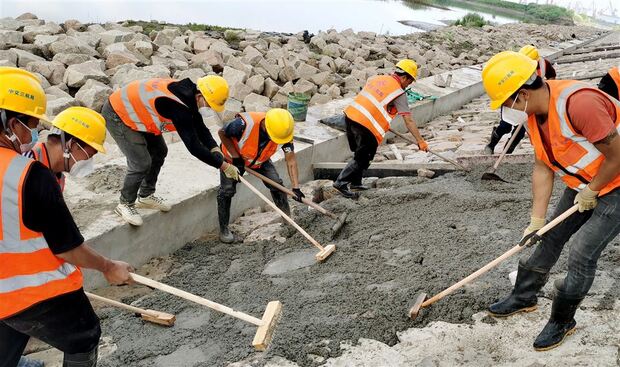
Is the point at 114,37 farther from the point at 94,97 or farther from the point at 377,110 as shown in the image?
the point at 377,110

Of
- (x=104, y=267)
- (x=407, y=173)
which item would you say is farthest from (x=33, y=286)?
(x=407, y=173)

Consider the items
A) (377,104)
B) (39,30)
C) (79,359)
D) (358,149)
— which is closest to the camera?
(79,359)

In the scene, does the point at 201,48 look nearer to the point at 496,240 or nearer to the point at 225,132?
the point at 225,132

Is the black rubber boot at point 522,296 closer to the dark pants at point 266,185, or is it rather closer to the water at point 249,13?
the dark pants at point 266,185

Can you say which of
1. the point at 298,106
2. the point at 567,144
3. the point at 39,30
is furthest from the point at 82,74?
the point at 567,144

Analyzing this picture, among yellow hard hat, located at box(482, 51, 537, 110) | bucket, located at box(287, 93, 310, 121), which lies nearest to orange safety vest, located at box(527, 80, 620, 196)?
yellow hard hat, located at box(482, 51, 537, 110)

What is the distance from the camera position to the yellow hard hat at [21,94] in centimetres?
223

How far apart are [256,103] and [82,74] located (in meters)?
2.59

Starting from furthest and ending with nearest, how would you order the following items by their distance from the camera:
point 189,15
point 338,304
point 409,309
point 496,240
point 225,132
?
1. point 189,15
2. point 225,132
3. point 496,240
4. point 338,304
5. point 409,309

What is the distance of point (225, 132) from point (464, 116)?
666cm

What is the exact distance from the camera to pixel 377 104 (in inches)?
226

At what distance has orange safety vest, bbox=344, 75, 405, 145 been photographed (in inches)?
225

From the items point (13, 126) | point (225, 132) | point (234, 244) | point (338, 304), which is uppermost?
point (13, 126)

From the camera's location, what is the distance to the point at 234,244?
518 centimetres
